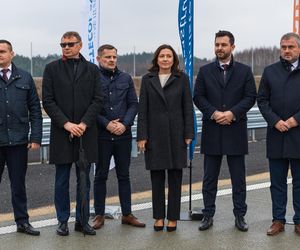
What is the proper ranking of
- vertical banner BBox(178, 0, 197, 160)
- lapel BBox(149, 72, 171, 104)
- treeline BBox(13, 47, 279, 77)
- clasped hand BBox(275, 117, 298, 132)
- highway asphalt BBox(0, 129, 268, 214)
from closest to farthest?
clasped hand BBox(275, 117, 298, 132), lapel BBox(149, 72, 171, 104), vertical banner BBox(178, 0, 197, 160), highway asphalt BBox(0, 129, 268, 214), treeline BBox(13, 47, 279, 77)

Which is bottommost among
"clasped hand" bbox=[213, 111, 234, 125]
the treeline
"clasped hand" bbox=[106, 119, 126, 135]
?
"clasped hand" bbox=[106, 119, 126, 135]

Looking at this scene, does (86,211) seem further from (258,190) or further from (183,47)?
(258,190)

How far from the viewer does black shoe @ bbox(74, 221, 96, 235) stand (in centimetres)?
559

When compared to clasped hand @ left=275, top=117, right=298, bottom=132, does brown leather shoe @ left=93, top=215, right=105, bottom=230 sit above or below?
below

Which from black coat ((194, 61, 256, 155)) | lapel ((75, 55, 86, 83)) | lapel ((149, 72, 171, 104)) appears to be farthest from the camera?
black coat ((194, 61, 256, 155))

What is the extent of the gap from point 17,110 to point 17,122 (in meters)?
0.12

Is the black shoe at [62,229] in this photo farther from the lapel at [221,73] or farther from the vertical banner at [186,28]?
the lapel at [221,73]

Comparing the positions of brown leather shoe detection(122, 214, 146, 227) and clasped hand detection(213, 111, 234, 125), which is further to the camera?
brown leather shoe detection(122, 214, 146, 227)

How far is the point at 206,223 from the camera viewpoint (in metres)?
5.86

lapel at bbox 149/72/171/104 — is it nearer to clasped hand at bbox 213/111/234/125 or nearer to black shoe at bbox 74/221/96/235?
clasped hand at bbox 213/111/234/125

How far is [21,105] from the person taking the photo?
5.45 m

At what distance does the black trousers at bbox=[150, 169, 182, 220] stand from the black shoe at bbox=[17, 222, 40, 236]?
130cm

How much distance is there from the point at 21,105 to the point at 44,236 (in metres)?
1.41

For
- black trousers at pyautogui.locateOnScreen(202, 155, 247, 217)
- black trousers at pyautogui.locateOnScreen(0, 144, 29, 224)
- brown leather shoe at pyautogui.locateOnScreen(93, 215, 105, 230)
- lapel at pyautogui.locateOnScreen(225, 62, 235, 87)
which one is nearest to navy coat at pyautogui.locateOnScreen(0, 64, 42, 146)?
black trousers at pyautogui.locateOnScreen(0, 144, 29, 224)
